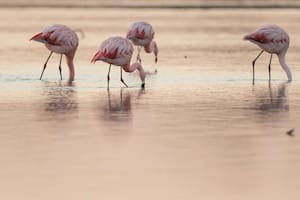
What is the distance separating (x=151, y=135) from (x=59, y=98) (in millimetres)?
4483

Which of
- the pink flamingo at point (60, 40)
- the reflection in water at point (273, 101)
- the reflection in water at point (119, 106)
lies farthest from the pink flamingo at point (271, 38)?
the reflection in water at point (119, 106)

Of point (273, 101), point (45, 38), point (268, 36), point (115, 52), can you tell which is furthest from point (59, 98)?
point (268, 36)

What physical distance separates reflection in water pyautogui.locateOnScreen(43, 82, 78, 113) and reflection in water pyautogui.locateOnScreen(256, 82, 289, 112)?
8.96 ft

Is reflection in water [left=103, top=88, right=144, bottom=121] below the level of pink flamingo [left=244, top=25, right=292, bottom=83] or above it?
below

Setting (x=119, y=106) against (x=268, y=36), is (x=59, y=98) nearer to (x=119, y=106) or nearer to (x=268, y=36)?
(x=119, y=106)

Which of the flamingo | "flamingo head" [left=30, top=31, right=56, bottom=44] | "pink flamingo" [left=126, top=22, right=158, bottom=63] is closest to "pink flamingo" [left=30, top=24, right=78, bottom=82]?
"flamingo head" [left=30, top=31, right=56, bottom=44]

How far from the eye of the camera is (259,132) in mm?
13492

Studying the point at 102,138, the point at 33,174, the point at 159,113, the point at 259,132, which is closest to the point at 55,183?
the point at 33,174

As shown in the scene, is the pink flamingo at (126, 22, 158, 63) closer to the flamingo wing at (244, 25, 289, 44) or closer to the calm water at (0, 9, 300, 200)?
the calm water at (0, 9, 300, 200)

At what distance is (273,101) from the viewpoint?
56.5 ft

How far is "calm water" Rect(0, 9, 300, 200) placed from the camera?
10.1 m

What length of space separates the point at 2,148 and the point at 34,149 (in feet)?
1.14

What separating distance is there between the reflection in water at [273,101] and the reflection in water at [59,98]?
108 inches

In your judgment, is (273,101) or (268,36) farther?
(268,36)
